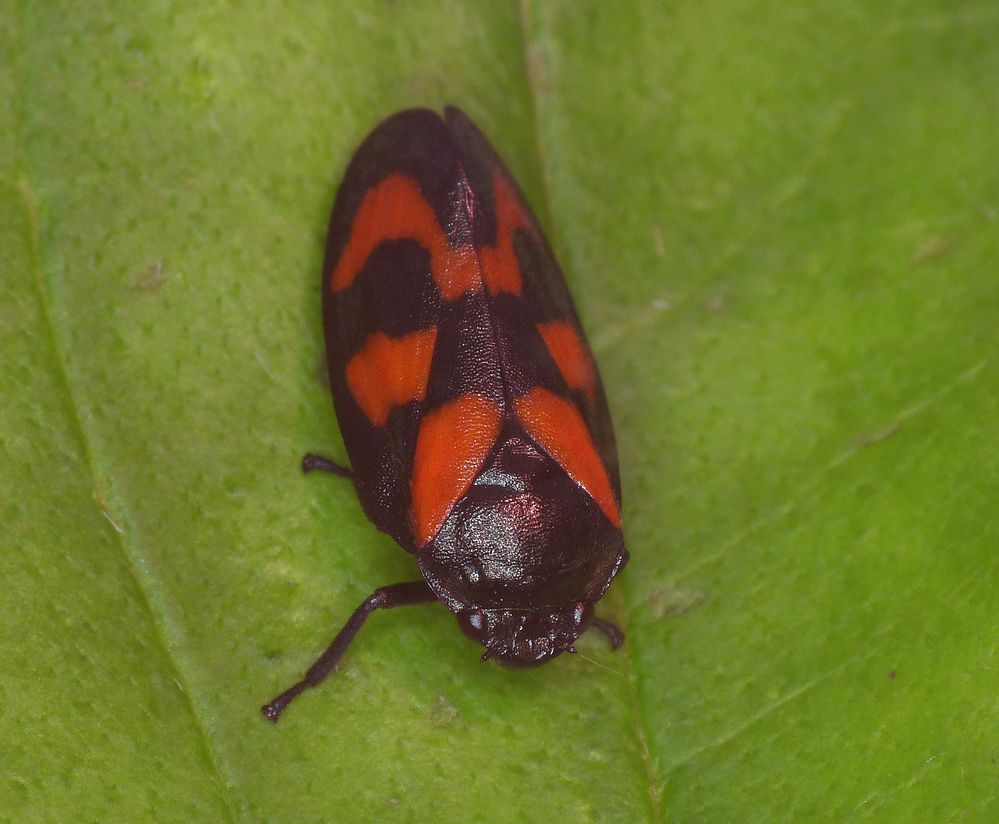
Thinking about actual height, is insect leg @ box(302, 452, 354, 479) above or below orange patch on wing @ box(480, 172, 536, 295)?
below

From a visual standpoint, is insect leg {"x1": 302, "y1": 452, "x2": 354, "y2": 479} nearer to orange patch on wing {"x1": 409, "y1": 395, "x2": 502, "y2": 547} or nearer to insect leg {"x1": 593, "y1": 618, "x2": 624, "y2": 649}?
orange patch on wing {"x1": 409, "y1": 395, "x2": 502, "y2": 547}

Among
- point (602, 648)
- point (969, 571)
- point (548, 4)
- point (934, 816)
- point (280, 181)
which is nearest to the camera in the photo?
point (934, 816)

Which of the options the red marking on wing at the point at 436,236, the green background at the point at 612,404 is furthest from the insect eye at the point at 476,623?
the red marking on wing at the point at 436,236

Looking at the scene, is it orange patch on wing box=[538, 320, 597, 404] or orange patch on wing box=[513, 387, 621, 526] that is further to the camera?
orange patch on wing box=[538, 320, 597, 404]

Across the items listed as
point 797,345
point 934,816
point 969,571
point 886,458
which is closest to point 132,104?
point 797,345

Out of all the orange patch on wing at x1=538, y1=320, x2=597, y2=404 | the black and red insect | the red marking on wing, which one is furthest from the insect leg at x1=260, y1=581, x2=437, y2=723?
the red marking on wing

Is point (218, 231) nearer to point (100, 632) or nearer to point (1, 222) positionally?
point (1, 222)

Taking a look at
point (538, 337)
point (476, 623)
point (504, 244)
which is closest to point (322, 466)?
point (476, 623)
